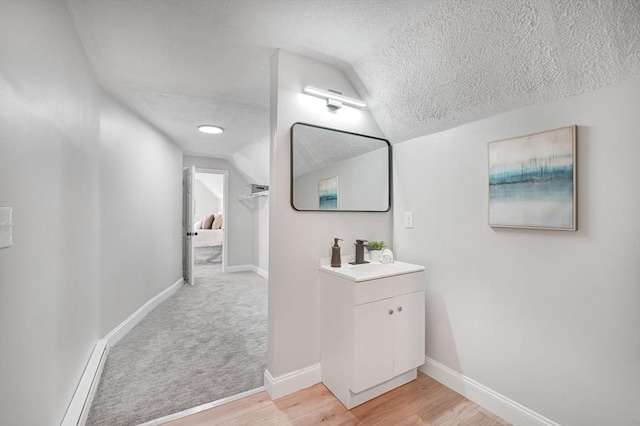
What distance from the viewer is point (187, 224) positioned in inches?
183

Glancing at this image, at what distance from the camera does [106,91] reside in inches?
99.2

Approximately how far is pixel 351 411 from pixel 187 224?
395 cm

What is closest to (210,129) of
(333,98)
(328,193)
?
(333,98)

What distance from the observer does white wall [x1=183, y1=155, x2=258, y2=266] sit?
5.54 metres

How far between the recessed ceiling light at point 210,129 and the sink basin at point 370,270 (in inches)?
100

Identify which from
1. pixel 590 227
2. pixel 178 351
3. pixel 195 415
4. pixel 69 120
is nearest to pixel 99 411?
pixel 195 415

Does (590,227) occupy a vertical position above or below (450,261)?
above

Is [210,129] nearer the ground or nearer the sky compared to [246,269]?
nearer the sky

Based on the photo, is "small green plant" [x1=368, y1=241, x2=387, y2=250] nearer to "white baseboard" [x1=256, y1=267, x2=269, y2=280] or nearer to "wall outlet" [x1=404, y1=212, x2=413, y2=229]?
"wall outlet" [x1=404, y1=212, x2=413, y2=229]

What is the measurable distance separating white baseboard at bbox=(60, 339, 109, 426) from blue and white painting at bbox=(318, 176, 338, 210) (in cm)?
183

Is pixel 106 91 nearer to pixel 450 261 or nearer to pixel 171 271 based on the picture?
pixel 171 271

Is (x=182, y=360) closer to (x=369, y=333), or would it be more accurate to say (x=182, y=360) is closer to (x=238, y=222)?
(x=369, y=333)

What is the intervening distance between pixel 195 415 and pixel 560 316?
7.04 feet

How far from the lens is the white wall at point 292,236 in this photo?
189 centimetres
